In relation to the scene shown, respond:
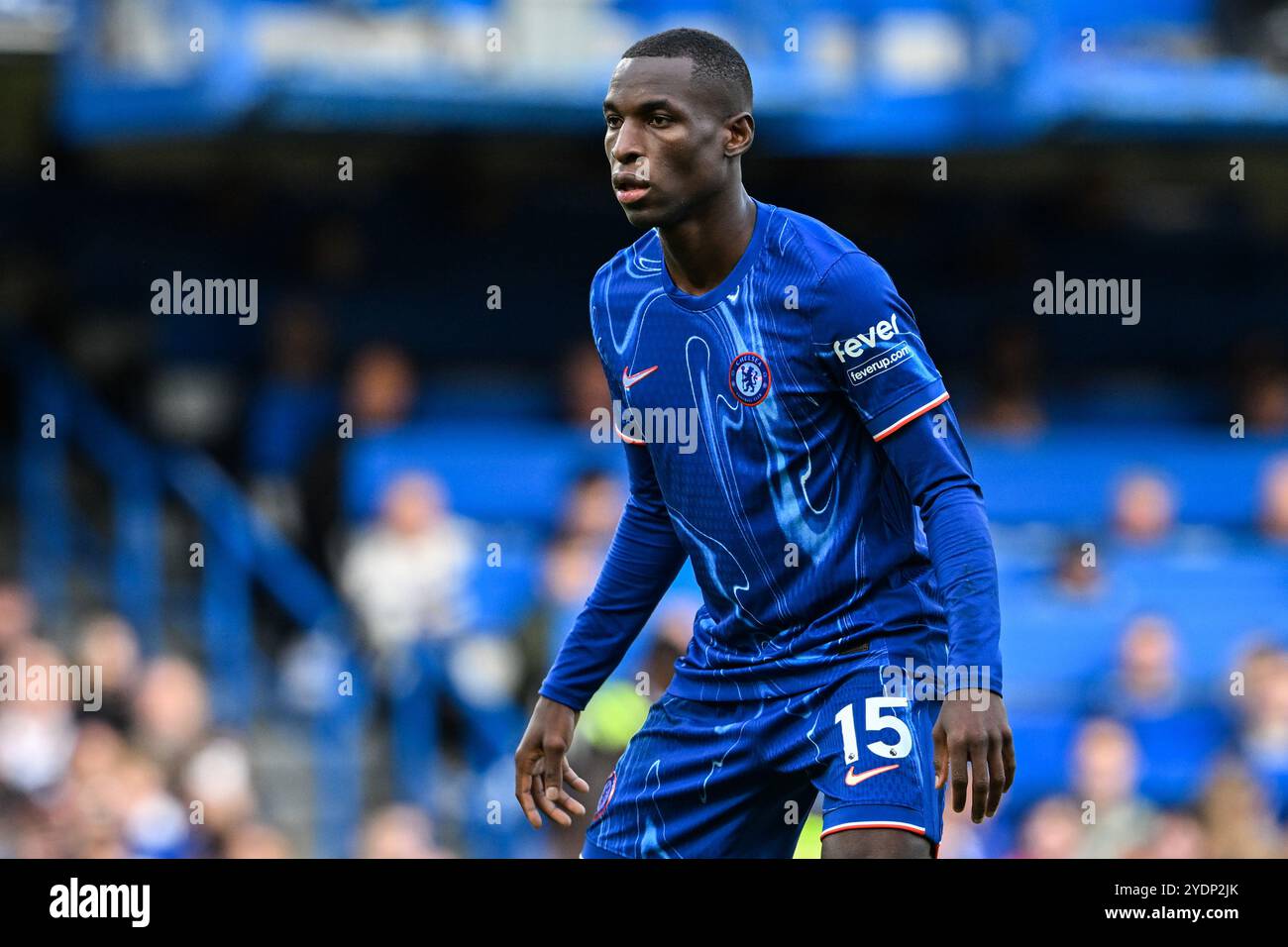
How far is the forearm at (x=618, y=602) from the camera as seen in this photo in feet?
14.0

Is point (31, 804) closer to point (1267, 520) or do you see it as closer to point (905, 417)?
point (905, 417)

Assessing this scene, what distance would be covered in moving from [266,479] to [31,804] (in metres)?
2.55

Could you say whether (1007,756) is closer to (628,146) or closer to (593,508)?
(628,146)

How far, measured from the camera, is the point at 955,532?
143 inches

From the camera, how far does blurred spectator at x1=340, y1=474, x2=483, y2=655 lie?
9.12m

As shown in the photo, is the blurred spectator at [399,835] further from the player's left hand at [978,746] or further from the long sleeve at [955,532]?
the player's left hand at [978,746]

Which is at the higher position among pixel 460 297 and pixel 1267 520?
pixel 460 297

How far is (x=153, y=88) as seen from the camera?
33.3 feet

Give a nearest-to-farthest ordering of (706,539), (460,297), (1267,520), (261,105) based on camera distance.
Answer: (706,539) → (261,105) → (1267,520) → (460,297)

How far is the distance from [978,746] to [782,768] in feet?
1.86

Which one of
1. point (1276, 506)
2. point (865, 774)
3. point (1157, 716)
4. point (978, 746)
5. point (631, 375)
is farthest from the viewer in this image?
point (1276, 506)

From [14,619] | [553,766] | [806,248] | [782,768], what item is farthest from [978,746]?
[14,619]

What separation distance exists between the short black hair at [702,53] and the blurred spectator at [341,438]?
5.94m
